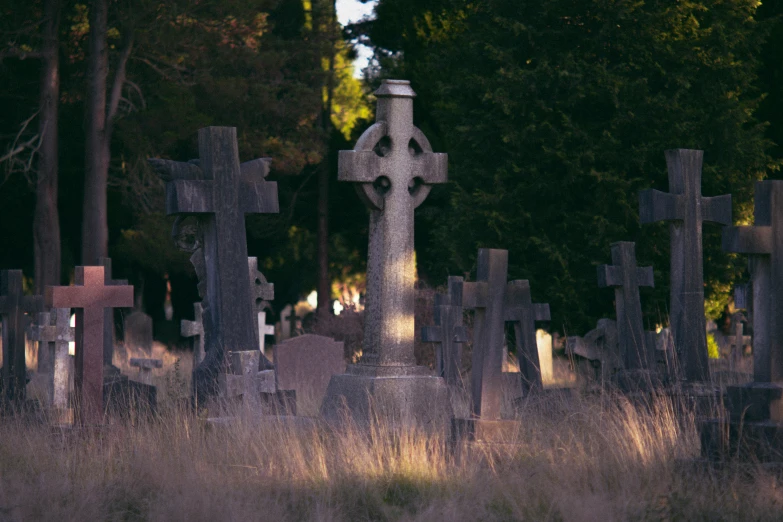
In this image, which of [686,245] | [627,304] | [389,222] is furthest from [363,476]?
[627,304]

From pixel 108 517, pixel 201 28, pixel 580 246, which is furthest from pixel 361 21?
pixel 108 517

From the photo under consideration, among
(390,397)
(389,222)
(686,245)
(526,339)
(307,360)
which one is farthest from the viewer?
(307,360)

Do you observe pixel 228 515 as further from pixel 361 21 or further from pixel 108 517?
pixel 361 21

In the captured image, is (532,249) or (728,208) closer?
(728,208)

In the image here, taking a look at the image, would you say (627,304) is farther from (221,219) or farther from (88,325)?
(88,325)

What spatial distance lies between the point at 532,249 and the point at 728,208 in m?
10.6

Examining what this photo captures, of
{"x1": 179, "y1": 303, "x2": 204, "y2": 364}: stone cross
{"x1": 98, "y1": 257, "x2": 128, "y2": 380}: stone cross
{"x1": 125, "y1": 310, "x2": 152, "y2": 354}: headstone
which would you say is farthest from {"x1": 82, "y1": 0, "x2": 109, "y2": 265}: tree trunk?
{"x1": 179, "y1": 303, "x2": 204, "y2": 364}: stone cross

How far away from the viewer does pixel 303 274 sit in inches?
1337

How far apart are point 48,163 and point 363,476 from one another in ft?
58.0

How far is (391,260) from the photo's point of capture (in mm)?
9820

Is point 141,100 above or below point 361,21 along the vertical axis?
below

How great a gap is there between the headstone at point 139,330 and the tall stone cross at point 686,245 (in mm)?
16094

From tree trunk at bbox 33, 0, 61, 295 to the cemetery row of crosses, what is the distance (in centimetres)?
1014

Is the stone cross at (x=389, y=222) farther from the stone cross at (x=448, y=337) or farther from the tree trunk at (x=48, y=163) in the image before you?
the tree trunk at (x=48, y=163)
